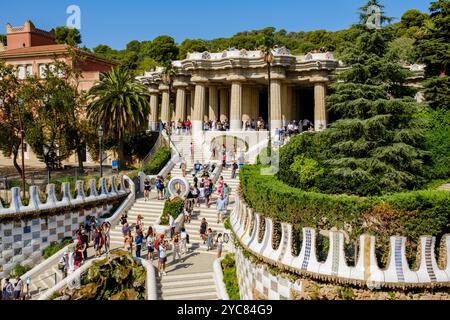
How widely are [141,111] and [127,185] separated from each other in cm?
780

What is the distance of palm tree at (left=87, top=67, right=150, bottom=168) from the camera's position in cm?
3303

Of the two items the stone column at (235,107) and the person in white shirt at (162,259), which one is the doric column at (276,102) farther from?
the person in white shirt at (162,259)

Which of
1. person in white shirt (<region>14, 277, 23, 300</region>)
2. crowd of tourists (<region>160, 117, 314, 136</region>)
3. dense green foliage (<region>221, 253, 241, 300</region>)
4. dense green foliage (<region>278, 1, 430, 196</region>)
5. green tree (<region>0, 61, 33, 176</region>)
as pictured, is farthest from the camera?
crowd of tourists (<region>160, 117, 314, 136</region>)

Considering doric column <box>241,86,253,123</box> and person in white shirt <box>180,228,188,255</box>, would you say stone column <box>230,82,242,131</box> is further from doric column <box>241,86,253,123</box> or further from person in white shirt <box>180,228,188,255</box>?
person in white shirt <box>180,228,188,255</box>

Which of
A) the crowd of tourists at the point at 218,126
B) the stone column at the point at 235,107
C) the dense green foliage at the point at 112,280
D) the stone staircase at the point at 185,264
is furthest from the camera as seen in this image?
the crowd of tourists at the point at 218,126

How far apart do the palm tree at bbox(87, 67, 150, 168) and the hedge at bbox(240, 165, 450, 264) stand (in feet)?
70.6

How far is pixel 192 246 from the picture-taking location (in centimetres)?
2086

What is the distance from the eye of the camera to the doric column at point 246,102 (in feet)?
131

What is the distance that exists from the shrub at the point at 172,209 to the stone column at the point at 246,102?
18.3m

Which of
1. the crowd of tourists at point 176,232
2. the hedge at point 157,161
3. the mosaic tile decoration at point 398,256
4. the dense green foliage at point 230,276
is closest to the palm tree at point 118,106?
the hedge at point 157,161

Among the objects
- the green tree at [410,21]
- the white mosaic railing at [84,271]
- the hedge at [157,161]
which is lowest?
the white mosaic railing at [84,271]

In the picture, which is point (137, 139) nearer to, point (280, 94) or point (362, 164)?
point (280, 94)

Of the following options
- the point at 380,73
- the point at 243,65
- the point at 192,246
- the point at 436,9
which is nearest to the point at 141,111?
the point at 243,65

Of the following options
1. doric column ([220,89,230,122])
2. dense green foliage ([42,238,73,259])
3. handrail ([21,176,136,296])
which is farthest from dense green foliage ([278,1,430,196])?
doric column ([220,89,230,122])
